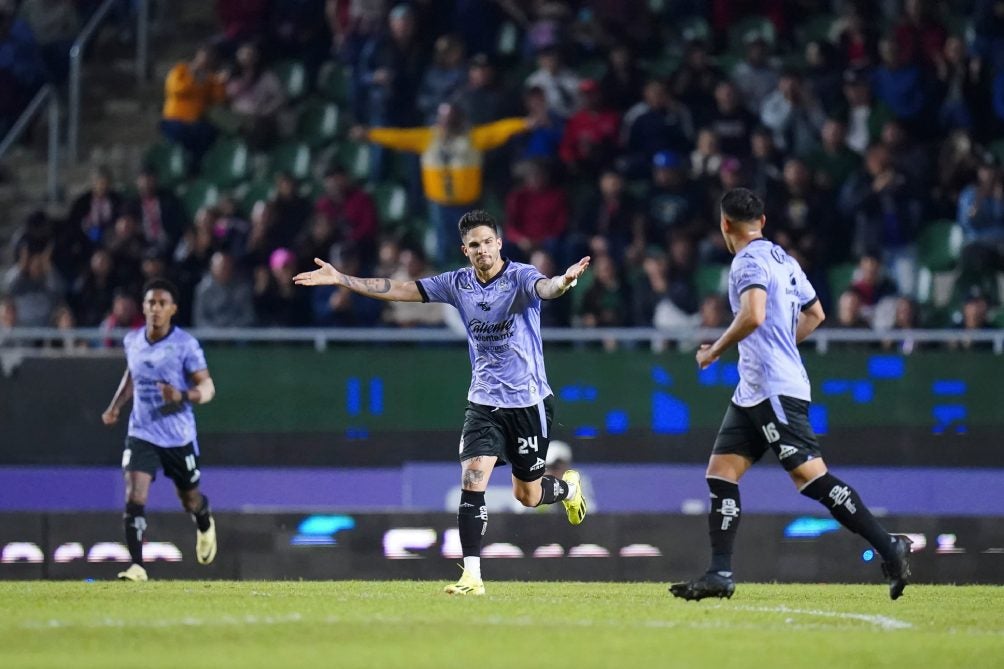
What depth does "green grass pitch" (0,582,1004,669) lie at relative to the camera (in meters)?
7.24

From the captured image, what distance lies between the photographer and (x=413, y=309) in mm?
17047

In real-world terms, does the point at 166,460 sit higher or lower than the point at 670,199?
lower

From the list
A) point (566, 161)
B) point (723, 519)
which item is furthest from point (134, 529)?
point (566, 161)

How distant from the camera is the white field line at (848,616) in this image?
8.69 metres

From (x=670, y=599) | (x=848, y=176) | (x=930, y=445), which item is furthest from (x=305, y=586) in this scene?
(x=848, y=176)

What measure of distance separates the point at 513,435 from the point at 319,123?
1075 centimetres

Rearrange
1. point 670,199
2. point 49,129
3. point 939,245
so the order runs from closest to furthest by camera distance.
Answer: point 939,245, point 670,199, point 49,129

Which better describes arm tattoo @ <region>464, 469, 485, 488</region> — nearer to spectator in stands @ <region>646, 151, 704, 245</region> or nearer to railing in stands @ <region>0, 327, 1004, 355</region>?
railing in stands @ <region>0, 327, 1004, 355</region>

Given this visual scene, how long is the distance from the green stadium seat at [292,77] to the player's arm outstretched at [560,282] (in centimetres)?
1126

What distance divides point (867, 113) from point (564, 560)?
263 inches

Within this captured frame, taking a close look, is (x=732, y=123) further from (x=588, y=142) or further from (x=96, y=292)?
(x=96, y=292)

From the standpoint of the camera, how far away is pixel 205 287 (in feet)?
57.3

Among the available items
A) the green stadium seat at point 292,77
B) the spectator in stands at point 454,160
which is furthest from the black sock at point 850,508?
the green stadium seat at point 292,77

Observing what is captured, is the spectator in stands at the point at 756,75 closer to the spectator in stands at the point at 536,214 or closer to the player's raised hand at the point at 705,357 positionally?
the spectator in stands at the point at 536,214
